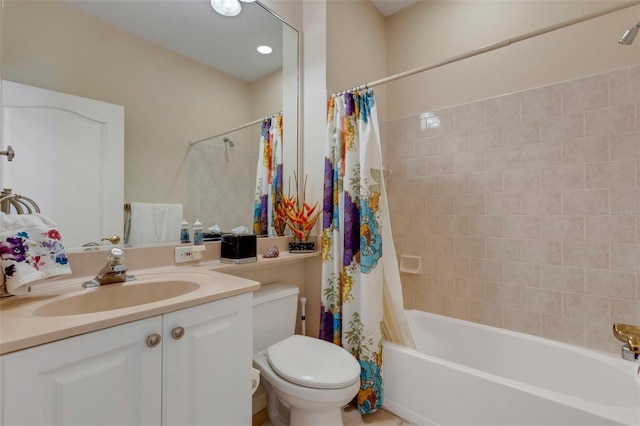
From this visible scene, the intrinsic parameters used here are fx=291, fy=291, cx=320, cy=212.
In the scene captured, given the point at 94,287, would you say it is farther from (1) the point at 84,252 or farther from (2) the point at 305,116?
(2) the point at 305,116

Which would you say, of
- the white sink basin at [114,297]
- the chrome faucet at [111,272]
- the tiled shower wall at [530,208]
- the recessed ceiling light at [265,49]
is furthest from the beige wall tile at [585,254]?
the chrome faucet at [111,272]

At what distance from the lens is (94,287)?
40.6 inches

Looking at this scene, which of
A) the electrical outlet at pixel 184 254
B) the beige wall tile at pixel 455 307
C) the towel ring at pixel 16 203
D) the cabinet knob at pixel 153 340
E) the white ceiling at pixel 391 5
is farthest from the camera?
the white ceiling at pixel 391 5

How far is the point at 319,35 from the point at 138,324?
1957 mm

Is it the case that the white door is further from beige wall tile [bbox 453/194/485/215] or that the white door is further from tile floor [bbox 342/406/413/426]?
beige wall tile [bbox 453/194/485/215]

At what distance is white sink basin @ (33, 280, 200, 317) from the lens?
920 millimetres

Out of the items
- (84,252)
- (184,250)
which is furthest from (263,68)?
(84,252)

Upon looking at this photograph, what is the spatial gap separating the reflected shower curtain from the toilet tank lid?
365mm

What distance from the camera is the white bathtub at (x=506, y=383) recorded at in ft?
3.92

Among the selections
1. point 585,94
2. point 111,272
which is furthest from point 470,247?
point 111,272

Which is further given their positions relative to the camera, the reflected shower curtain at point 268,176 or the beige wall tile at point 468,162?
the beige wall tile at point 468,162

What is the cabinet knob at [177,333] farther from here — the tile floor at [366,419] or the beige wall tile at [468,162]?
the beige wall tile at [468,162]

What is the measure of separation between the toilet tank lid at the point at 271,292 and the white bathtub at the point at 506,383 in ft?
2.17

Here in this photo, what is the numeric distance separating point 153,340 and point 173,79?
1261mm
